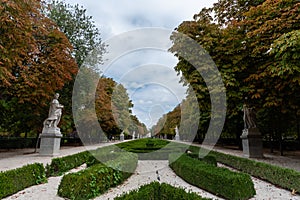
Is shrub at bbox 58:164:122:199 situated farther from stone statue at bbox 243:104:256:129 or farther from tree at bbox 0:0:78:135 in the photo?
stone statue at bbox 243:104:256:129

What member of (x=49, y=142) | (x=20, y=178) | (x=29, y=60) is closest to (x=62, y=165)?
(x=20, y=178)

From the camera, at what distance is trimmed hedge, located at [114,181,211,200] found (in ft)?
11.2

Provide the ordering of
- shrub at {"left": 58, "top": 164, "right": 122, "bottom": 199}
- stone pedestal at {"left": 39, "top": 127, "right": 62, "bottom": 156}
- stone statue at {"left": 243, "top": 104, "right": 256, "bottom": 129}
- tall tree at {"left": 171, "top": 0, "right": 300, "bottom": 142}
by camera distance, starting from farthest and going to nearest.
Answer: stone pedestal at {"left": 39, "top": 127, "right": 62, "bottom": 156}, stone statue at {"left": 243, "top": 104, "right": 256, "bottom": 129}, tall tree at {"left": 171, "top": 0, "right": 300, "bottom": 142}, shrub at {"left": 58, "top": 164, "right": 122, "bottom": 199}

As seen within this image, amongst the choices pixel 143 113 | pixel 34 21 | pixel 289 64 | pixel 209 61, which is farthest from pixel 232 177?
pixel 143 113

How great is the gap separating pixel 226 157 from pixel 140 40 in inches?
239

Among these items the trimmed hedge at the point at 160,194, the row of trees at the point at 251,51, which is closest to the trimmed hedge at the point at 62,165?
the trimmed hedge at the point at 160,194

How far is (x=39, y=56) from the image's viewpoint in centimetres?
1146

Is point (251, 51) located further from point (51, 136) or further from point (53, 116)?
point (51, 136)

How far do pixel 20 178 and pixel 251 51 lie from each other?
9.26m

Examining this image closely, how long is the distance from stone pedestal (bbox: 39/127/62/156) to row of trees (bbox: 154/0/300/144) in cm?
720

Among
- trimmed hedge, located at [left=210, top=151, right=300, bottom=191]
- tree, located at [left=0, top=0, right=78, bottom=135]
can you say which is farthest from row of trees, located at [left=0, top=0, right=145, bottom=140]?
trimmed hedge, located at [left=210, top=151, right=300, bottom=191]

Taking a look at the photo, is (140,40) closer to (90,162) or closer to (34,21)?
(34,21)

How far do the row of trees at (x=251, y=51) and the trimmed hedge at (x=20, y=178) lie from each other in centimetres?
663

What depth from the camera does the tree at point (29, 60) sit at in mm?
7236
